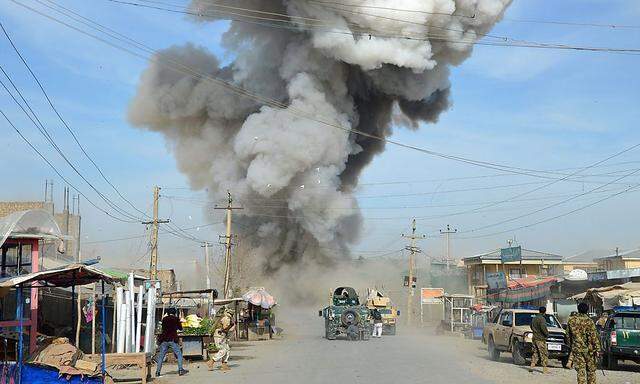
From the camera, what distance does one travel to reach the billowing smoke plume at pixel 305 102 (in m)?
38.2

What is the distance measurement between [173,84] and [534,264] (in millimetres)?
29776

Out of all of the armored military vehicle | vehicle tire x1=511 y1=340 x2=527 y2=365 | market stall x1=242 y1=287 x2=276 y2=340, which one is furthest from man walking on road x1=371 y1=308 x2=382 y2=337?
vehicle tire x1=511 y1=340 x2=527 y2=365

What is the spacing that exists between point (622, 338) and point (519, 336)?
2507 millimetres

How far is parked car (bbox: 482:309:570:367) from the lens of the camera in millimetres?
18141

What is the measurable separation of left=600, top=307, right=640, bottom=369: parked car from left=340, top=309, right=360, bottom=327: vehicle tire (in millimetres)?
12192

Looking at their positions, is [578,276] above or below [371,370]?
above

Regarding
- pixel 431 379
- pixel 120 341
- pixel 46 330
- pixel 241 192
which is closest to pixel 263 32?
pixel 241 192

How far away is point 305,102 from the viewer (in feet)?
132

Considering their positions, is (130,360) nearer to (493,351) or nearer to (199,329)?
(199,329)

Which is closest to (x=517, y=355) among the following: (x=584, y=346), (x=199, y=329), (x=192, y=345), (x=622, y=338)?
(x=622, y=338)

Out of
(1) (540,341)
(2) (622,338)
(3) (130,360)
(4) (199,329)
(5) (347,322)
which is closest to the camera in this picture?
(3) (130,360)

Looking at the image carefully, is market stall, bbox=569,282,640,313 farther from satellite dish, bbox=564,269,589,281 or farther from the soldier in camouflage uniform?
the soldier in camouflage uniform

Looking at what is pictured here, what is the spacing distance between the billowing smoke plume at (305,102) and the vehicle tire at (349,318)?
12421mm

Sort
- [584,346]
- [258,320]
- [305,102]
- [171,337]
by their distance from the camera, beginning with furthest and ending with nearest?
[305,102] < [258,320] < [171,337] < [584,346]
